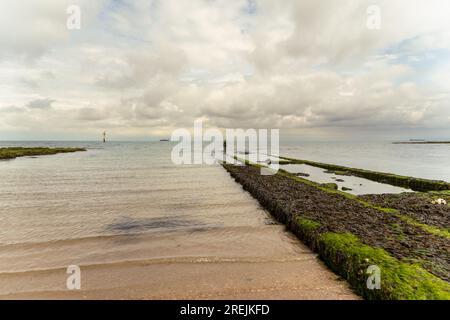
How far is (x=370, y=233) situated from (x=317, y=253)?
2.02 meters

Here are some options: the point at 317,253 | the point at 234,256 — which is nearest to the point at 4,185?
the point at 234,256

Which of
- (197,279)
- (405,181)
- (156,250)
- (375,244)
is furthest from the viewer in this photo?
(405,181)

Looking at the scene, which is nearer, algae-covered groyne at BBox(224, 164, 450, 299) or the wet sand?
algae-covered groyne at BBox(224, 164, 450, 299)

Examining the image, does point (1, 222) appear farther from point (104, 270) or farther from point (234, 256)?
point (234, 256)

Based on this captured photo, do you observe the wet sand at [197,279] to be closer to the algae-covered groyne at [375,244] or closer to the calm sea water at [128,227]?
the calm sea water at [128,227]

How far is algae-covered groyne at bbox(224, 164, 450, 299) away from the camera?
642cm

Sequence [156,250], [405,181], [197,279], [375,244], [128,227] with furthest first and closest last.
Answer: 1. [405,181]
2. [128,227]
3. [156,250]
4. [375,244]
5. [197,279]

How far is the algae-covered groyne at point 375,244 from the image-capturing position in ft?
21.1

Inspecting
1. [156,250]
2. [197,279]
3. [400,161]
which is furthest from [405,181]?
[400,161]

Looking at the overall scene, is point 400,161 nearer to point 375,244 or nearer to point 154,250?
point 375,244

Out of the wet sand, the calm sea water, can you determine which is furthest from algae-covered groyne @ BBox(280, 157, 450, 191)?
the wet sand

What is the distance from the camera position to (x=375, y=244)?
8867 mm

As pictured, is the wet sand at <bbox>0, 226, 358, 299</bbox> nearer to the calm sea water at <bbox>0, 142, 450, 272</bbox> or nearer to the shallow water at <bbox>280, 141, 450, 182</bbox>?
the calm sea water at <bbox>0, 142, 450, 272</bbox>
